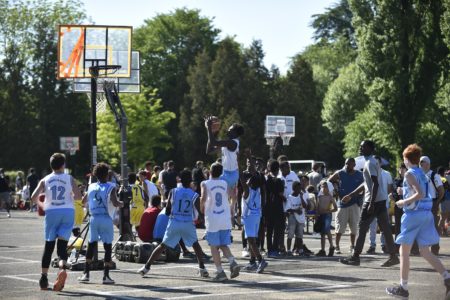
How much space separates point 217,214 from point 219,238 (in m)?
0.38

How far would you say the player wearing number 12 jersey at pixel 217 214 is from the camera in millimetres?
15562

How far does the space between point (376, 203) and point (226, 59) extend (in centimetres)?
6745

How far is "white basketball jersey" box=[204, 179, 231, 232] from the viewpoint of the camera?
15.6 meters

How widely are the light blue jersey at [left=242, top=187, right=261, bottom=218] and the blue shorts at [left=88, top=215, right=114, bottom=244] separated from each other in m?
2.98

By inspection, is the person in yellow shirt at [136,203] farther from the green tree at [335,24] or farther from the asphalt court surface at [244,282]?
the green tree at [335,24]

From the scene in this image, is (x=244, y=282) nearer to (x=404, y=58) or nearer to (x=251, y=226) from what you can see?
(x=251, y=226)

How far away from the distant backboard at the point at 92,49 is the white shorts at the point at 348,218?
7437mm

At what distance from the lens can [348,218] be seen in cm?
2081

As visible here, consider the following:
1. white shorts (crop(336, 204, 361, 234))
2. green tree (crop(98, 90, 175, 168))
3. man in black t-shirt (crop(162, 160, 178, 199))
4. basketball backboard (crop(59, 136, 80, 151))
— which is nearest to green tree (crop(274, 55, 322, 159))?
green tree (crop(98, 90, 175, 168))

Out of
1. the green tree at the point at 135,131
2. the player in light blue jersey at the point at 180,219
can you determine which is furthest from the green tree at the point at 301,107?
the player in light blue jersey at the point at 180,219

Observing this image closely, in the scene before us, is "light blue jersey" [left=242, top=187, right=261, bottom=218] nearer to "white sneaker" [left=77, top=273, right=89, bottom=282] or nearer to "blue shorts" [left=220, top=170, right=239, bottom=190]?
"blue shorts" [left=220, top=170, right=239, bottom=190]

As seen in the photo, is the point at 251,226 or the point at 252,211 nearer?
the point at 251,226

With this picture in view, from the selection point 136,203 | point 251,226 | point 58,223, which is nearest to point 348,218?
point 251,226

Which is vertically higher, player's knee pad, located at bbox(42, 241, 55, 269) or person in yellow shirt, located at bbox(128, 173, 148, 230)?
person in yellow shirt, located at bbox(128, 173, 148, 230)
